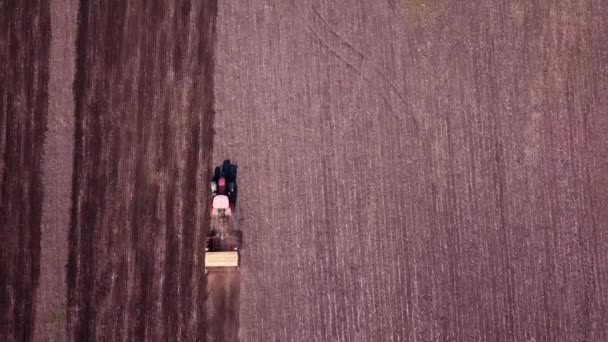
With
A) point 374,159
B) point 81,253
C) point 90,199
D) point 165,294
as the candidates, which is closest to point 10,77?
point 90,199

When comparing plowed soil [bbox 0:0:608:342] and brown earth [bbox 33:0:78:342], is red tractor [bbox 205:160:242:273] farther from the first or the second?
brown earth [bbox 33:0:78:342]

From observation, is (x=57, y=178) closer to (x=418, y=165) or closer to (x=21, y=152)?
(x=21, y=152)

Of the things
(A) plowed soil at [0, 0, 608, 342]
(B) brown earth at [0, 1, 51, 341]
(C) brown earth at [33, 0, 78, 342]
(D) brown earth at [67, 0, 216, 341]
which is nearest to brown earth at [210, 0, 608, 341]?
(A) plowed soil at [0, 0, 608, 342]

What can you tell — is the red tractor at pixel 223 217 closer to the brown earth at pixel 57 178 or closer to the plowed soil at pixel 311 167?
the plowed soil at pixel 311 167

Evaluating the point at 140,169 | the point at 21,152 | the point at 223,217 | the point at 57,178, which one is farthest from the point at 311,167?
the point at 21,152

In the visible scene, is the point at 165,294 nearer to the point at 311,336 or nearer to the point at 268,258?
the point at 268,258
